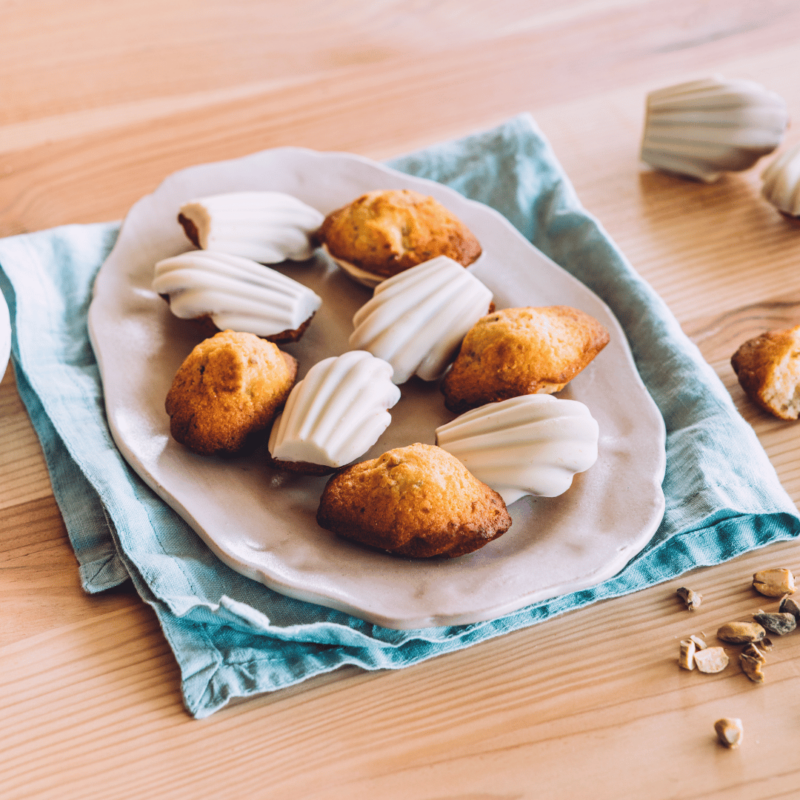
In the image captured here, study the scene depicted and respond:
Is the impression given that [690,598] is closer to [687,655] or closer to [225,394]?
[687,655]

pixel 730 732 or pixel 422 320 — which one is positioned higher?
pixel 422 320

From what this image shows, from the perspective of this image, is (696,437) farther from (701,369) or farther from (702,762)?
(702,762)

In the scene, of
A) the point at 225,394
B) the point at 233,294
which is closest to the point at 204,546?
the point at 225,394

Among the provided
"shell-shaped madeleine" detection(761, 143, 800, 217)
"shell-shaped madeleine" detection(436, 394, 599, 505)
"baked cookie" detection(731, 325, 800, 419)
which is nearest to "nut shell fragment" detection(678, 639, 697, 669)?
"shell-shaped madeleine" detection(436, 394, 599, 505)

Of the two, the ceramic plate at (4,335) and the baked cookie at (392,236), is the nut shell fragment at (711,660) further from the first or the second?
the ceramic plate at (4,335)

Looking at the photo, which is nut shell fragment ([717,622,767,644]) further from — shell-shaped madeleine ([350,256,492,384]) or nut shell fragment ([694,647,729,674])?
shell-shaped madeleine ([350,256,492,384])

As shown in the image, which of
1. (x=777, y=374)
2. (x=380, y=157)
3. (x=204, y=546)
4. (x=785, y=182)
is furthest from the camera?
(x=380, y=157)
